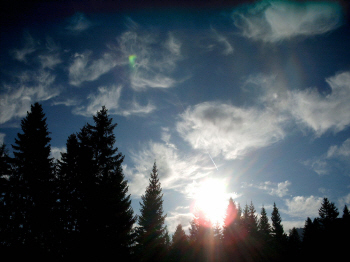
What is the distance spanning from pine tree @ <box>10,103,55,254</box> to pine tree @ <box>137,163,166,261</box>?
1108 cm

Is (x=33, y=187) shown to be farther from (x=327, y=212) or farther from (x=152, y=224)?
(x=327, y=212)

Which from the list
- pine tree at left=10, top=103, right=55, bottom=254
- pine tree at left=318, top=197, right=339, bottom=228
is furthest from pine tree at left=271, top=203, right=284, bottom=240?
pine tree at left=10, top=103, right=55, bottom=254

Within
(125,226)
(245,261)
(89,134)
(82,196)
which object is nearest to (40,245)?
(82,196)

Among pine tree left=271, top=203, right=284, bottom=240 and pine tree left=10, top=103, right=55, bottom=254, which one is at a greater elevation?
pine tree left=10, top=103, right=55, bottom=254

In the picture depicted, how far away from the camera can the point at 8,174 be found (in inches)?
789

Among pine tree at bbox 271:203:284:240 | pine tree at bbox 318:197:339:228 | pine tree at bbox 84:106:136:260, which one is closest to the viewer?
pine tree at bbox 84:106:136:260

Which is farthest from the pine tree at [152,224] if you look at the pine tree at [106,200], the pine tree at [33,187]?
the pine tree at [33,187]

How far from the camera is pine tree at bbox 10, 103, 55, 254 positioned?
1780 cm

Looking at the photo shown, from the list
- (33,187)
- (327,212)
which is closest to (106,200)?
(33,187)

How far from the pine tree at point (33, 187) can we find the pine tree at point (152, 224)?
1108cm

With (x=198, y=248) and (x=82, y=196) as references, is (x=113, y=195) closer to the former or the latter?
(x=82, y=196)

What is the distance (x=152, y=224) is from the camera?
2677 cm

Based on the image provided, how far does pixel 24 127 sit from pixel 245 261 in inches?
1319

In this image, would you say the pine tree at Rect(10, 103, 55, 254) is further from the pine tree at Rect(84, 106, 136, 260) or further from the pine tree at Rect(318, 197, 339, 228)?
the pine tree at Rect(318, 197, 339, 228)
